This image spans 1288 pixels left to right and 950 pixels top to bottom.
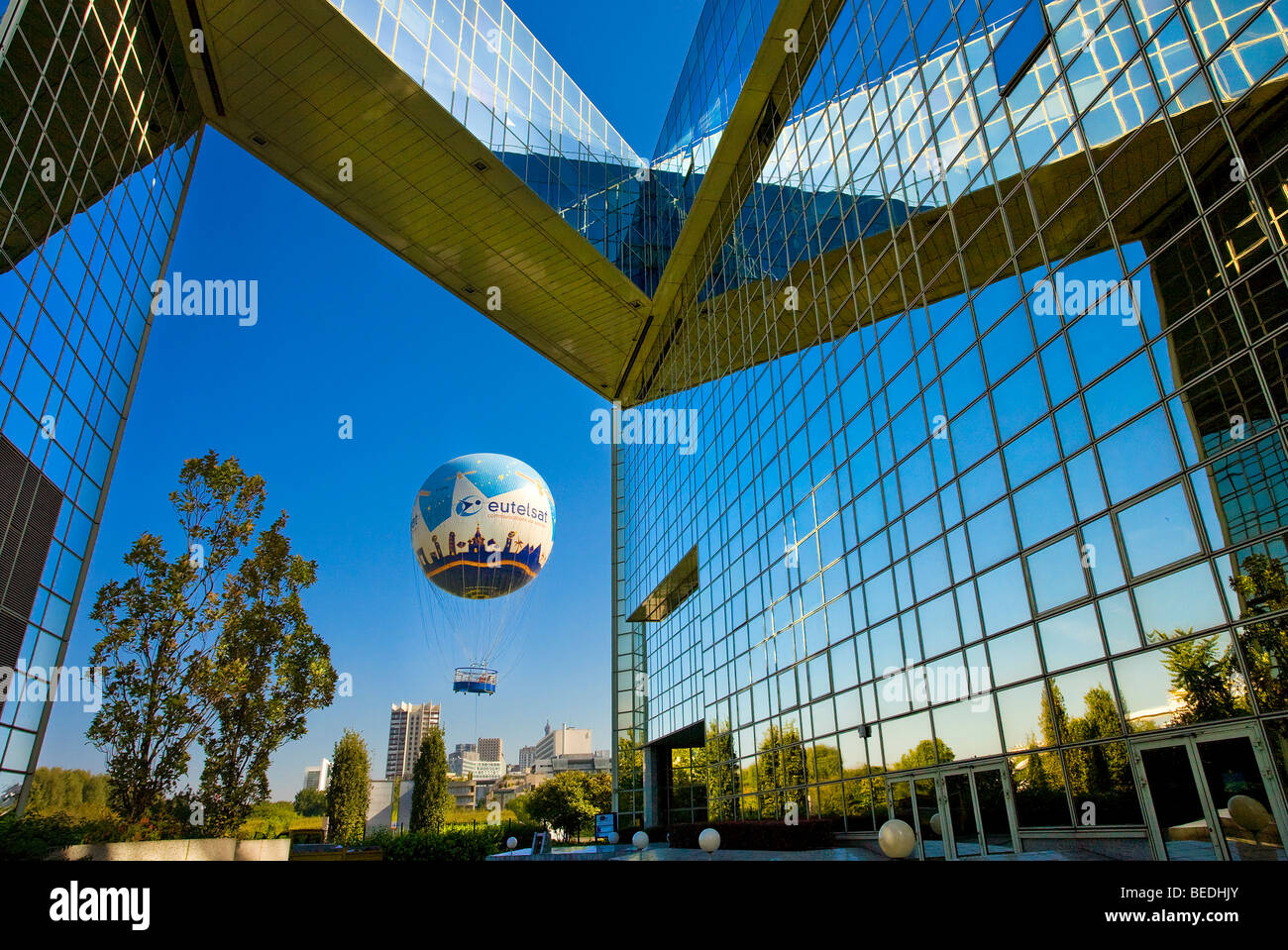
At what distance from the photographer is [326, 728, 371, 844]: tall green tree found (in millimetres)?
51781

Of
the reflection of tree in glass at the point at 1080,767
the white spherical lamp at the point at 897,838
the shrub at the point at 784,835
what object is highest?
the reflection of tree in glass at the point at 1080,767

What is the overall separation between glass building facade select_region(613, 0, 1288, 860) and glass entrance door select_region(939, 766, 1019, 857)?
2.3 inches

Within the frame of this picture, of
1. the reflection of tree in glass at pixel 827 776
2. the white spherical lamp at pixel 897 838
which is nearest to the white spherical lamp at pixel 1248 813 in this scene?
the white spherical lamp at pixel 897 838

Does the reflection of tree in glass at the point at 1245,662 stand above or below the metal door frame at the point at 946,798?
above

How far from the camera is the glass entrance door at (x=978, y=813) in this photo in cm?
1381

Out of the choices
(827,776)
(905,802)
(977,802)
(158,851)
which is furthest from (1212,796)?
(158,851)

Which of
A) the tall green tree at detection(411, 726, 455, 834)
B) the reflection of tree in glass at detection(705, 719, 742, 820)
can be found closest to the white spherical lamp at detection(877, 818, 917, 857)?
the reflection of tree in glass at detection(705, 719, 742, 820)

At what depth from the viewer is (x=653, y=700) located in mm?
40938

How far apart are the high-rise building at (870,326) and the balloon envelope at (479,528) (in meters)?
7.66

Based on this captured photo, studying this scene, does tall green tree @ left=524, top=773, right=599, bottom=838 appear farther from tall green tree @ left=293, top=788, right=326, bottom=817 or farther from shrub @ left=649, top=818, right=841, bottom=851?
tall green tree @ left=293, top=788, right=326, bottom=817

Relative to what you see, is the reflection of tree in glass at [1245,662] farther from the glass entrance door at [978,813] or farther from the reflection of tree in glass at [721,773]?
the reflection of tree in glass at [721,773]
